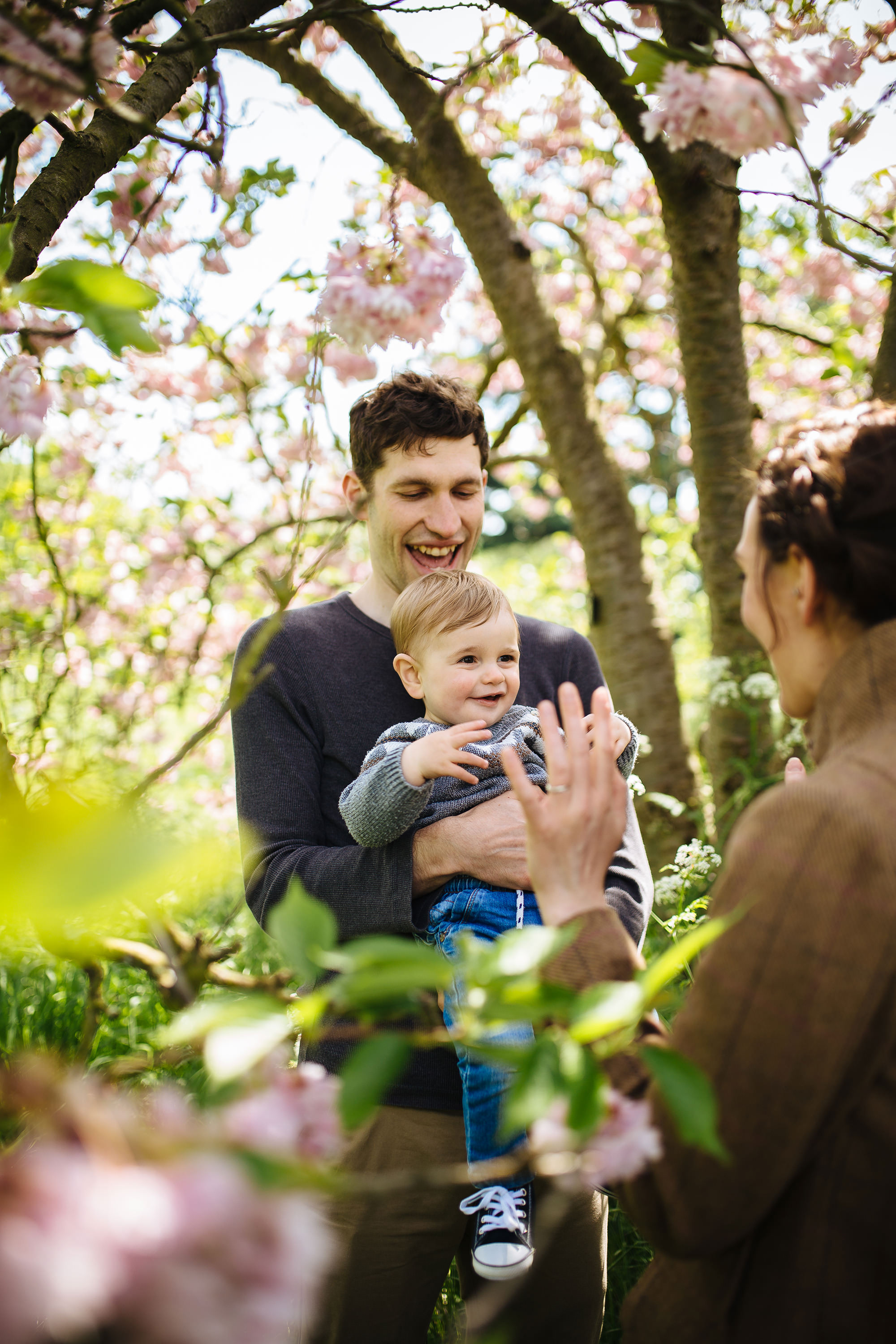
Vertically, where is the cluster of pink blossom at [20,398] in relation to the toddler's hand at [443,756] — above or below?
above

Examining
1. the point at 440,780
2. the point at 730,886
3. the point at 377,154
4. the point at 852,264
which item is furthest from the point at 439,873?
the point at 852,264

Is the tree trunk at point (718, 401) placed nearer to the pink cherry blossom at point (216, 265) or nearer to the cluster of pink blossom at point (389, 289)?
the cluster of pink blossom at point (389, 289)

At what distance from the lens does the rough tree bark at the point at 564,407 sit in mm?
3316

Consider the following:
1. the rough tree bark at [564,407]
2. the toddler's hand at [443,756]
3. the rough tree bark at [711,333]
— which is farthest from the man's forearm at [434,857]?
the rough tree bark at [564,407]

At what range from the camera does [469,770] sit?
1.77m

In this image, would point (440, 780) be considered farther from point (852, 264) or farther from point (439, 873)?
point (852, 264)

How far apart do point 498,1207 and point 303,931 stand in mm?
1005

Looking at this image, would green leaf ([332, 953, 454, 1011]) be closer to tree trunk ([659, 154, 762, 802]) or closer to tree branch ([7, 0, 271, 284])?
tree branch ([7, 0, 271, 284])

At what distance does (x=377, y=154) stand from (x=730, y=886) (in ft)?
11.0

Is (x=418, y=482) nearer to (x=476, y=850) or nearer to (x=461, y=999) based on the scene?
(x=476, y=850)

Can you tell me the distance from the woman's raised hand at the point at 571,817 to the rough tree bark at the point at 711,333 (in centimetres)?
225

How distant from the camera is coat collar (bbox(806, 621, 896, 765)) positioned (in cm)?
101

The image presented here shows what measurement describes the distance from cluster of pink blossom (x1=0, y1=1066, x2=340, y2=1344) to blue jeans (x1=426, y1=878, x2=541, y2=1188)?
816 mm

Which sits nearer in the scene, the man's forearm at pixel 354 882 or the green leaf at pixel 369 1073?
the green leaf at pixel 369 1073
